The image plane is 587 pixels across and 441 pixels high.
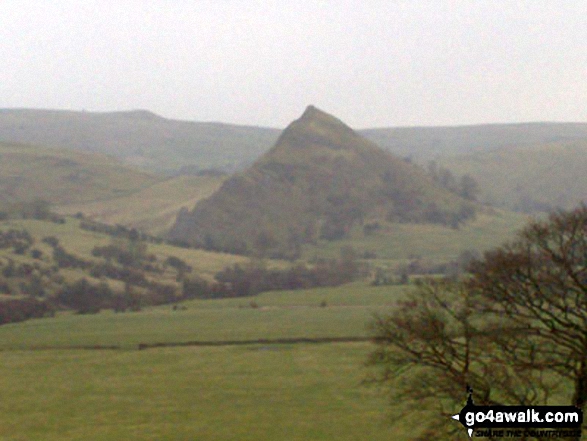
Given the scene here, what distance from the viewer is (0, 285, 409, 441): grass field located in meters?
57.2

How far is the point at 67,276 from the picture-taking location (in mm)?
157875

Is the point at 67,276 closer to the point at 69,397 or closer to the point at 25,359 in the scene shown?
the point at 25,359

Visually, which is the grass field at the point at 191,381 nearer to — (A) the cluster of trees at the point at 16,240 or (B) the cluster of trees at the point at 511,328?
(B) the cluster of trees at the point at 511,328

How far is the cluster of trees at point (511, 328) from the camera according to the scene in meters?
33.9

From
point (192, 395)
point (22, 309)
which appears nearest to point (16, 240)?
point (22, 309)

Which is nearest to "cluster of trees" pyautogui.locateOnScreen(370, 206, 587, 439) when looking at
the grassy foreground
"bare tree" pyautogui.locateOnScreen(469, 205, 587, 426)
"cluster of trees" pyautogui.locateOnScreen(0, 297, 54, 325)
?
"bare tree" pyautogui.locateOnScreen(469, 205, 587, 426)

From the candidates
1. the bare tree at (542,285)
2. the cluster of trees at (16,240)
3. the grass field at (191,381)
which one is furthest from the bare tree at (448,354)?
the cluster of trees at (16,240)

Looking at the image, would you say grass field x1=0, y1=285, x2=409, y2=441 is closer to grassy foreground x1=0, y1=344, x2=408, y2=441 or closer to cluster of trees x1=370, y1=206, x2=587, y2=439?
grassy foreground x1=0, y1=344, x2=408, y2=441

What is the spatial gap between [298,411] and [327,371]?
16.7m

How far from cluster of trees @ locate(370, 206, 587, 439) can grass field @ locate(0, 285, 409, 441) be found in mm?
14763

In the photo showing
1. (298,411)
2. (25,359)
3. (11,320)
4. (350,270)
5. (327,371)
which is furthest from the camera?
(350,270)

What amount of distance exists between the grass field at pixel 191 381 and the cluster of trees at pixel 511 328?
1476 cm

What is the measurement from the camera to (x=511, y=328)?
34.8 metres

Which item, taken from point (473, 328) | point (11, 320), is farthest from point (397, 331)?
point (11, 320)
